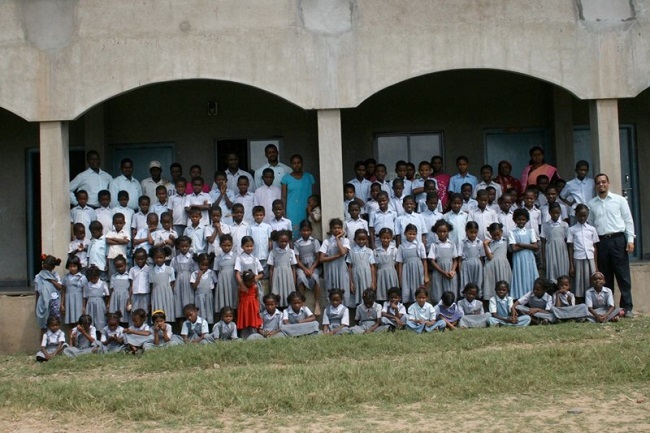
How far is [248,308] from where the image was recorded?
1079 cm

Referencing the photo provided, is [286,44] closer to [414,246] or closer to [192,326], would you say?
[414,246]

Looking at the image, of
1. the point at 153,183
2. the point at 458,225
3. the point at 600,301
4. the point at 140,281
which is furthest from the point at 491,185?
the point at 140,281

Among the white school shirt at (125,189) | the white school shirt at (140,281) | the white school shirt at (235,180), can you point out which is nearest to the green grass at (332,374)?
the white school shirt at (140,281)

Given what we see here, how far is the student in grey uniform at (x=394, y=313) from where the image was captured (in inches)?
421

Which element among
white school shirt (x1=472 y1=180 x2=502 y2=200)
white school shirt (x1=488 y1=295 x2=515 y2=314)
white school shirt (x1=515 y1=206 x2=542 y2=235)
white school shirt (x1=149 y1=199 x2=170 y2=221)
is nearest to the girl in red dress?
white school shirt (x1=149 y1=199 x2=170 y2=221)

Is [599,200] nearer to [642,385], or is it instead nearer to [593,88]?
[593,88]

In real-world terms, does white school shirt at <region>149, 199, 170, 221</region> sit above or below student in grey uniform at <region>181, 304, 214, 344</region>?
above

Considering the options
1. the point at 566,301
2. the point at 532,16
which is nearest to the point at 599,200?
the point at 566,301

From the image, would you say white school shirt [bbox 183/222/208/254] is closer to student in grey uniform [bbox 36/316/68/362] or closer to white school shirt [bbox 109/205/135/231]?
white school shirt [bbox 109/205/135/231]

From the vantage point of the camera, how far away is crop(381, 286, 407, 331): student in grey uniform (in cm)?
1070

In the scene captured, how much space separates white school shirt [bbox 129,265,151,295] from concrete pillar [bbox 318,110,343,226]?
2.07 m

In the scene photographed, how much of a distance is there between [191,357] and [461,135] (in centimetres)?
613

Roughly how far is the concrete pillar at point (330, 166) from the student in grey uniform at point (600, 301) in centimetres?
292

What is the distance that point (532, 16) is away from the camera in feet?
37.4
